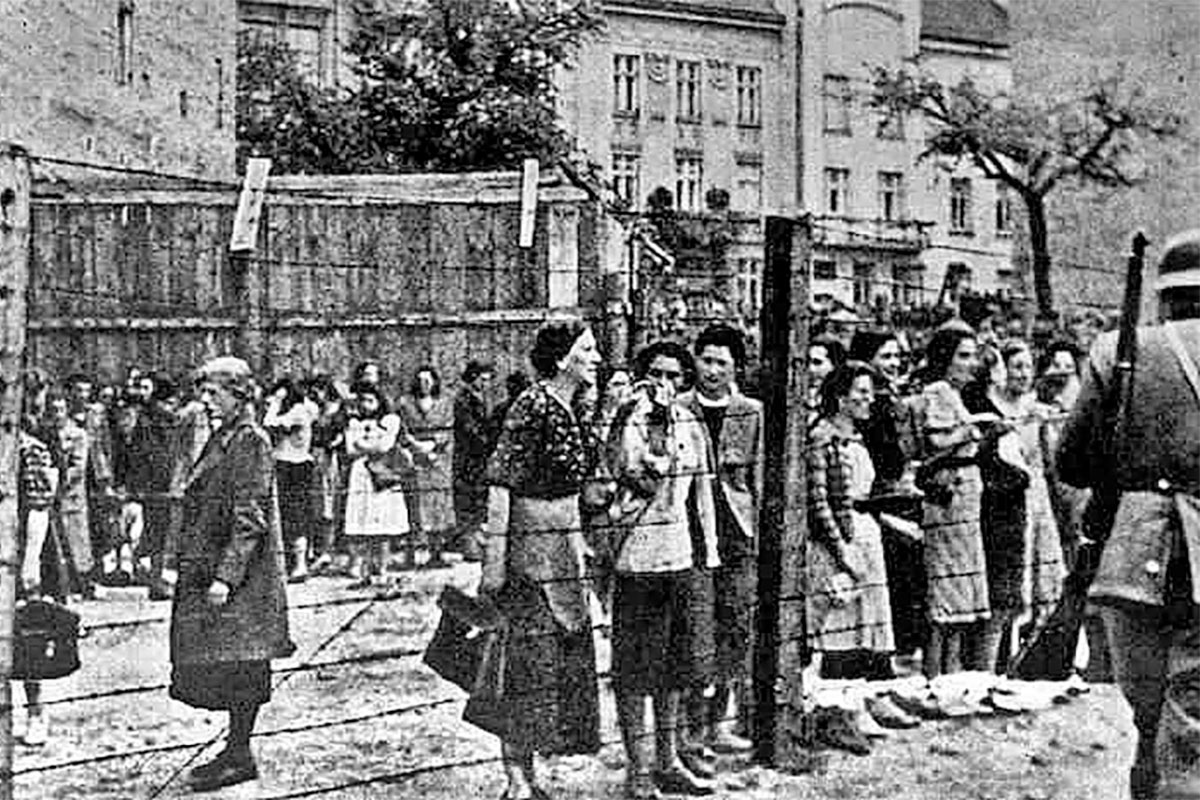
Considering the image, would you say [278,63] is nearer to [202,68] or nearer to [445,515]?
[202,68]

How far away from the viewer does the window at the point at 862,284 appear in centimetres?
556

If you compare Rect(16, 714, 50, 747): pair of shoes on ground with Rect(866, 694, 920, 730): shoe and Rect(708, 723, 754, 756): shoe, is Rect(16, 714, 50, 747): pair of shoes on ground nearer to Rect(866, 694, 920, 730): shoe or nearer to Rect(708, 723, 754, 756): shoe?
Rect(708, 723, 754, 756): shoe

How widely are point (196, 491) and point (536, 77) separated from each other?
77.0 inches

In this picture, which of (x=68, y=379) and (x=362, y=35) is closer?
(x=68, y=379)

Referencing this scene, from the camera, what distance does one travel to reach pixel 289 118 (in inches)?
227

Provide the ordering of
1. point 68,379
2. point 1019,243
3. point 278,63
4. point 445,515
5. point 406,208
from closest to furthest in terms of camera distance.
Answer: point 68,379 → point 406,208 → point 278,63 → point 1019,243 → point 445,515

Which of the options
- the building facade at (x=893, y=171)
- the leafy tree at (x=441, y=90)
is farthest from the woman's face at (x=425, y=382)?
the building facade at (x=893, y=171)

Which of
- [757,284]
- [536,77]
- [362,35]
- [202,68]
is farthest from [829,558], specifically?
[202,68]

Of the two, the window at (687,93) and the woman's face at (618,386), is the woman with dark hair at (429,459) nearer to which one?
the woman's face at (618,386)

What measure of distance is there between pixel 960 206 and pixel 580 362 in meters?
2.25

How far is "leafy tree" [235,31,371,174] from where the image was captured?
18.2 ft

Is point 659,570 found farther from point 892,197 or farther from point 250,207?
point 892,197

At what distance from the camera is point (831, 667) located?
17.0 ft

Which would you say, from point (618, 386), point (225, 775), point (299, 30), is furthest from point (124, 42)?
point (225, 775)
